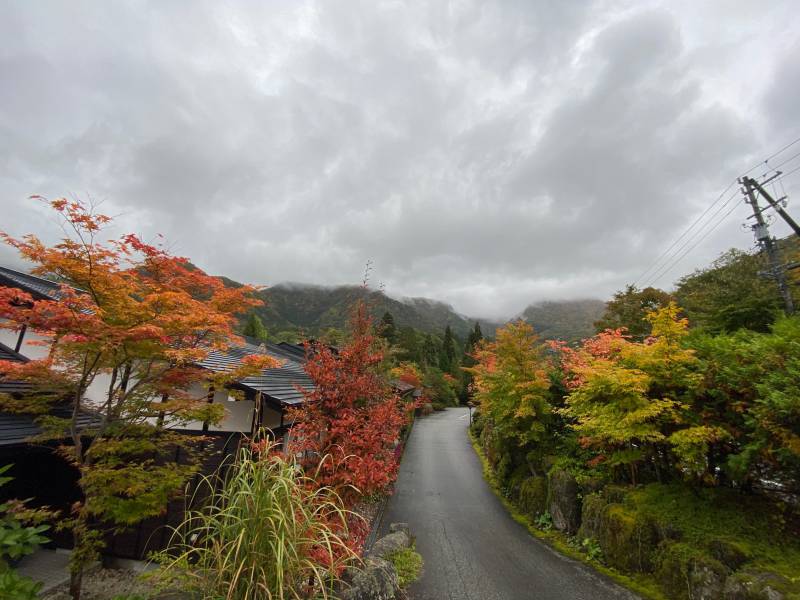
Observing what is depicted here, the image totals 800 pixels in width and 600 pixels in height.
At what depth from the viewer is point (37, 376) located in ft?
15.8

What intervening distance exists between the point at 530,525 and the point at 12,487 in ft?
39.2

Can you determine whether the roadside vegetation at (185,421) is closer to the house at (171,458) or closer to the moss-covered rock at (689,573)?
the house at (171,458)

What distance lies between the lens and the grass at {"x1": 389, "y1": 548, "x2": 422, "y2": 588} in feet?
22.4

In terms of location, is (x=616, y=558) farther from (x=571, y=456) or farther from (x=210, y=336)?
(x=210, y=336)

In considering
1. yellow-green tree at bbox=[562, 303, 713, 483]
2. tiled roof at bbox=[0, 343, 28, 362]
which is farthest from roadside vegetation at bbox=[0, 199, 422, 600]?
yellow-green tree at bbox=[562, 303, 713, 483]

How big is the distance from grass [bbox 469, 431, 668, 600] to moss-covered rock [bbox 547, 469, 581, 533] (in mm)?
269

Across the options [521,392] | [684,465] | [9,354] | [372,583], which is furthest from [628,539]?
[9,354]

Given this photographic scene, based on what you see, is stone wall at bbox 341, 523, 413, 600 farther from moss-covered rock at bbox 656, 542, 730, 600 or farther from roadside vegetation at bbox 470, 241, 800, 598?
moss-covered rock at bbox 656, 542, 730, 600

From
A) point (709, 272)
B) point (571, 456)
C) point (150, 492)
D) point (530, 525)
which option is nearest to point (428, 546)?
point (530, 525)

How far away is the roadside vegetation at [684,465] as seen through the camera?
17.1 feet

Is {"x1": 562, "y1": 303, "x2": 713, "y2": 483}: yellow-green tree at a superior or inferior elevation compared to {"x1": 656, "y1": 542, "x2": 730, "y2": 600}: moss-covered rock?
superior

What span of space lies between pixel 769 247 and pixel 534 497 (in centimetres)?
1252

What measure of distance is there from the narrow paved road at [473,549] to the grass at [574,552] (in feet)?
0.61

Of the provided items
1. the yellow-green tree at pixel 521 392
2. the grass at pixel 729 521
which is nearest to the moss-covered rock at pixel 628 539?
the grass at pixel 729 521
